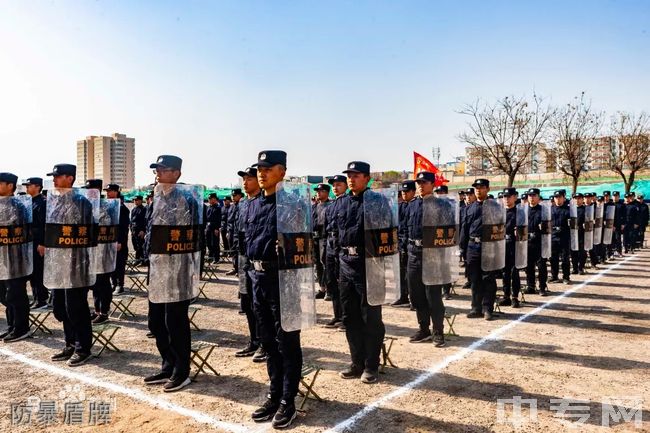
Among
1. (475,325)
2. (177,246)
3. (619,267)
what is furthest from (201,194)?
(619,267)

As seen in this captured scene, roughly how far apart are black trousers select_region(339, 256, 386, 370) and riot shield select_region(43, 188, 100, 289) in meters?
3.38

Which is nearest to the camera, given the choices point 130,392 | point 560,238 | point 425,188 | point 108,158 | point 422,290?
point 130,392

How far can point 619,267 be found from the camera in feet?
49.3

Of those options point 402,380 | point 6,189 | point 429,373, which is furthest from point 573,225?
point 6,189

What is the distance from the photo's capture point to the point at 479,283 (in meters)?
8.34

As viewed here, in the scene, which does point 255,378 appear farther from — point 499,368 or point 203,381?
point 499,368

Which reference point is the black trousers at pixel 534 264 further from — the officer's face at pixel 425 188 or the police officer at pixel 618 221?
the police officer at pixel 618 221

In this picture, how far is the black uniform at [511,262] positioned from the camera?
9234mm

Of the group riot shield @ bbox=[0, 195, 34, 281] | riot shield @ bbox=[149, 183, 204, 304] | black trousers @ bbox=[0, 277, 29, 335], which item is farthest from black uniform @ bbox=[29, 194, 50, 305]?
riot shield @ bbox=[149, 183, 204, 304]

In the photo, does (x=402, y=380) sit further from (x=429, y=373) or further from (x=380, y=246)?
(x=380, y=246)

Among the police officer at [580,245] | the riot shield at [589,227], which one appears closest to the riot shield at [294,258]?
the police officer at [580,245]

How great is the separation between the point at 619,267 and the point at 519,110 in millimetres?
12152

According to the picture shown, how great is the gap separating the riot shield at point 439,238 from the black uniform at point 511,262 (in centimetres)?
283

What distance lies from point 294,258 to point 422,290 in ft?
10.5
